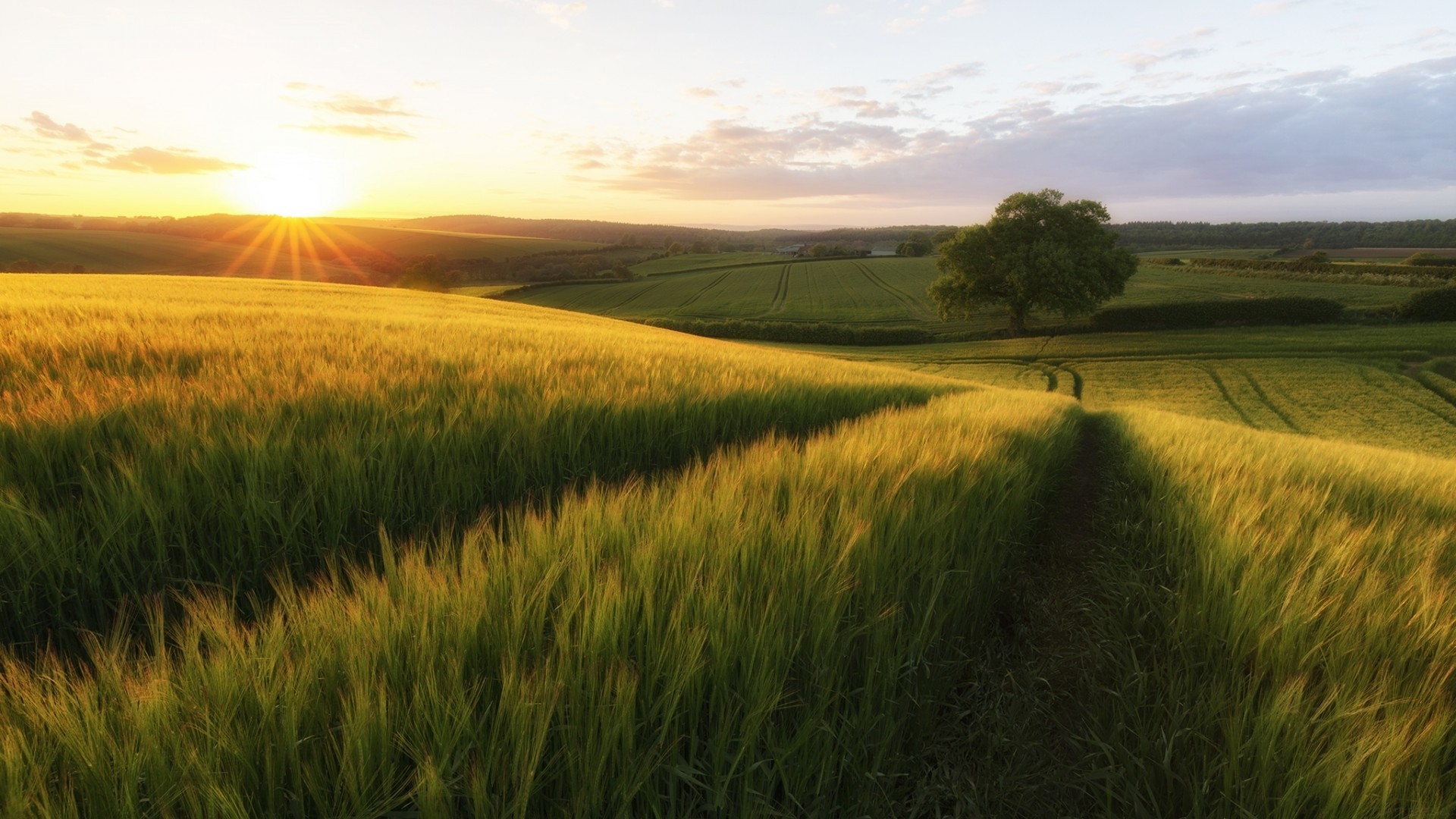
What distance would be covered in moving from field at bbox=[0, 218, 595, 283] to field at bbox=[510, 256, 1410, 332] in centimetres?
3511

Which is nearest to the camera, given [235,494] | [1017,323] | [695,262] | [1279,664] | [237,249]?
[1279,664]

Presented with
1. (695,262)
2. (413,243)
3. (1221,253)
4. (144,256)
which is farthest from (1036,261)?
(413,243)

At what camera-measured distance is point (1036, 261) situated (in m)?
38.8

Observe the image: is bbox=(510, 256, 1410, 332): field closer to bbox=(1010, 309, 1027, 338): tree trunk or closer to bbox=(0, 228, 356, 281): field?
bbox=(1010, 309, 1027, 338): tree trunk

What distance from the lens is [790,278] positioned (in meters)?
77.6

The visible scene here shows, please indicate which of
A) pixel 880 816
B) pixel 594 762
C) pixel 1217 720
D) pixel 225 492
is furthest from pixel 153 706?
pixel 1217 720

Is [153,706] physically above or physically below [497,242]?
below

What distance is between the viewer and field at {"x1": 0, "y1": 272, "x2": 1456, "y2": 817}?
1.04 m

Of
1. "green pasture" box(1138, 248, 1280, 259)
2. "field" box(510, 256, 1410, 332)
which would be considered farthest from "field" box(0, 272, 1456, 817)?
"green pasture" box(1138, 248, 1280, 259)

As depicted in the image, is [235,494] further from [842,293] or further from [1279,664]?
[842,293]

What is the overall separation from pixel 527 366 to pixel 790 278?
75015 mm

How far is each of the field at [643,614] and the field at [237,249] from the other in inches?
3180

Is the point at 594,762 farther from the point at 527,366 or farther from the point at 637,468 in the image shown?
the point at 527,366

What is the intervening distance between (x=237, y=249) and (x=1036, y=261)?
105 m
